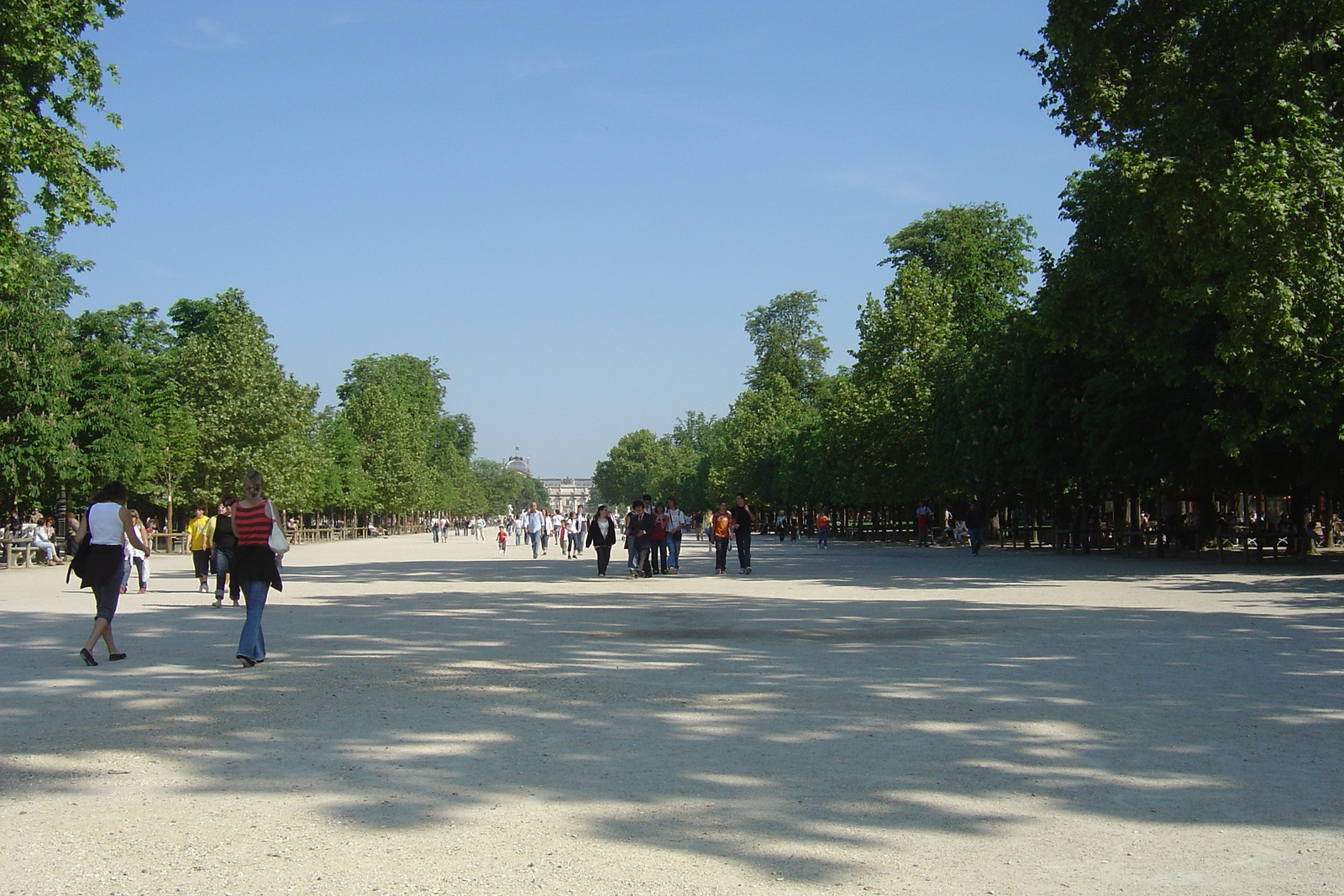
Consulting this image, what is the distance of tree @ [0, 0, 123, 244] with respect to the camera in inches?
827

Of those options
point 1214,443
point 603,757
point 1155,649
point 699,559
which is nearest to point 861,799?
point 603,757

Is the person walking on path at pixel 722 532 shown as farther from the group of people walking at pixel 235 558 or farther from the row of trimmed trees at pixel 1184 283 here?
the group of people walking at pixel 235 558

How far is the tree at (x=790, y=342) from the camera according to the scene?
303 ft

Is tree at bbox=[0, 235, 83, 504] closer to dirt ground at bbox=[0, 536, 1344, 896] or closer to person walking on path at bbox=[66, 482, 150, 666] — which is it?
dirt ground at bbox=[0, 536, 1344, 896]

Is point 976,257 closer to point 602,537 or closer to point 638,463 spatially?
point 602,537

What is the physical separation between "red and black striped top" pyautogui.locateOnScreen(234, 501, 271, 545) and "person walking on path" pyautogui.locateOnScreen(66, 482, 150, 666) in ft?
3.78

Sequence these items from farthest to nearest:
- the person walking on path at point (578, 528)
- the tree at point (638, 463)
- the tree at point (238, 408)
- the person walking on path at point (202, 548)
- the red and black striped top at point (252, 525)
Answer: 1. the tree at point (638, 463)
2. the tree at point (238, 408)
3. the person walking on path at point (578, 528)
4. the person walking on path at point (202, 548)
5. the red and black striped top at point (252, 525)

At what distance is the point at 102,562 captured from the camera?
1153 centimetres

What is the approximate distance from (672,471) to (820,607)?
135672 mm

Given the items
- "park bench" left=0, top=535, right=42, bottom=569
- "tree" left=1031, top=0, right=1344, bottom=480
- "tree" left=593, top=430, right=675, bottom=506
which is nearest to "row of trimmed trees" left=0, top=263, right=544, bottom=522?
"park bench" left=0, top=535, right=42, bottom=569

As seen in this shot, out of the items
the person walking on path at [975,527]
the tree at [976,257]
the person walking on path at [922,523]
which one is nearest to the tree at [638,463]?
the tree at [976,257]

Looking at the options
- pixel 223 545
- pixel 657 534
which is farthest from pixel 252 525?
pixel 657 534

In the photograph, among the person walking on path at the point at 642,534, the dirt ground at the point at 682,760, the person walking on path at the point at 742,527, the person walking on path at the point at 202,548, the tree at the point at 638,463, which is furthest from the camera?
the tree at the point at 638,463

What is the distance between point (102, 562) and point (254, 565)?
1486 mm
